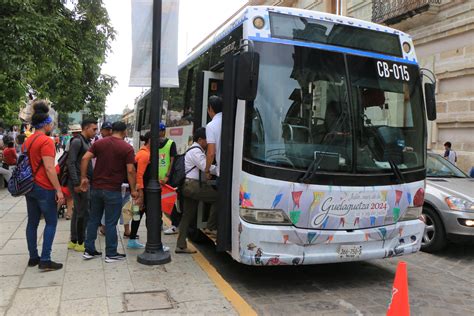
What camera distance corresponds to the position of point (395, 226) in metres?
5.26

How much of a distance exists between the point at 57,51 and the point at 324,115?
827 centimetres

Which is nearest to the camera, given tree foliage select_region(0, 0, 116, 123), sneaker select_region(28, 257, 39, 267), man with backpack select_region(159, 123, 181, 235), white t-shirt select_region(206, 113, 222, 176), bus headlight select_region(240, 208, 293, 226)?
bus headlight select_region(240, 208, 293, 226)

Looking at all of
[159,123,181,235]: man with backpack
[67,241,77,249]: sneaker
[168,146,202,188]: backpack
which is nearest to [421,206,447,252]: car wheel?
[168,146,202,188]: backpack

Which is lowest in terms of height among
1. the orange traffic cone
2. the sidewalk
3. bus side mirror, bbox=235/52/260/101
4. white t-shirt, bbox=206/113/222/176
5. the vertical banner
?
the sidewalk

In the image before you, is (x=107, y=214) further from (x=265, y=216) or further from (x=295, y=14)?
(x=295, y=14)

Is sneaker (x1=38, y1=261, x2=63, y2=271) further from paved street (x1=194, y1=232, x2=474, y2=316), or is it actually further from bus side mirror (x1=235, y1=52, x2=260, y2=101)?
bus side mirror (x1=235, y1=52, x2=260, y2=101)

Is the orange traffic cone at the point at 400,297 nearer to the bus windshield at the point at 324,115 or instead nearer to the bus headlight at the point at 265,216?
the bus headlight at the point at 265,216

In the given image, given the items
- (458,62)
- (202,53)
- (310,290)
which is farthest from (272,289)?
(458,62)

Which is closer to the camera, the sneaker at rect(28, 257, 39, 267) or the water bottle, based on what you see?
the sneaker at rect(28, 257, 39, 267)

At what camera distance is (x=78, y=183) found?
5816 mm

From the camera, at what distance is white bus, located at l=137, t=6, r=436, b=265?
4.68 meters

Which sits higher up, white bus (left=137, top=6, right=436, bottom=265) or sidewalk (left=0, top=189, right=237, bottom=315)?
white bus (left=137, top=6, right=436, bottom=265)

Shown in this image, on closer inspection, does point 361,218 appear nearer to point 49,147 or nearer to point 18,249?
point 49,147

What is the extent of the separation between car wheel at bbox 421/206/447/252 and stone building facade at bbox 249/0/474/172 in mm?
7528
